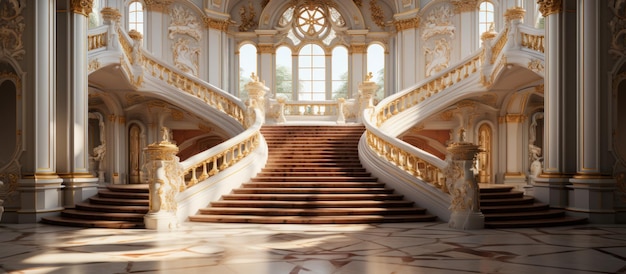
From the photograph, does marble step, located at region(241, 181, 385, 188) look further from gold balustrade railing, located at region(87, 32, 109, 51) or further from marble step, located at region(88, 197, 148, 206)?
gold balustrade railing, located at region(87, 32, 109, 51)

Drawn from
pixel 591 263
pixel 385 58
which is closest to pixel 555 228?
pixel 591 263

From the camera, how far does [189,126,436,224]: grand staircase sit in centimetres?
1056

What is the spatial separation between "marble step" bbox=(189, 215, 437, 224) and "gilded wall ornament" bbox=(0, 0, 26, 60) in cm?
435

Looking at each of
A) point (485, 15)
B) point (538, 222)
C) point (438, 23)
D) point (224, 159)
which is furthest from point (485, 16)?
point (224, 159)

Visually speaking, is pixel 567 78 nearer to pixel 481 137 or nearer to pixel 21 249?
pixel 481 137

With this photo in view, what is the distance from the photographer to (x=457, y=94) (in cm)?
1659

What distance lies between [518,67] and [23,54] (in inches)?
422

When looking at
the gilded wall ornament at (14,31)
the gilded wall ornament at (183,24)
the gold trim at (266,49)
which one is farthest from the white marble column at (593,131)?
the gilded wall ornament at (183,24)

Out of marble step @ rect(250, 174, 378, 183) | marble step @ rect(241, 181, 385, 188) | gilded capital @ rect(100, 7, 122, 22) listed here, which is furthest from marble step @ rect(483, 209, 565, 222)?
gilded capital @ rect(100, 7, 122, 22)

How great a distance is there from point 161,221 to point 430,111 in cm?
936

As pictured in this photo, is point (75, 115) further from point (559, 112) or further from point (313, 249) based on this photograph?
point (559, 112)

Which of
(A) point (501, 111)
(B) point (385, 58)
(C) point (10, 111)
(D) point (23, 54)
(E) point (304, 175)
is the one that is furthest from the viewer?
(B) point (385, 58)

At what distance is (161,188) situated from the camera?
31.8ft

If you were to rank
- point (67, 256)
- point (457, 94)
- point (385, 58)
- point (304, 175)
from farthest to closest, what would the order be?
point (385, 58) → point (457, 94) → point (304, 175) → point (67, 256)
